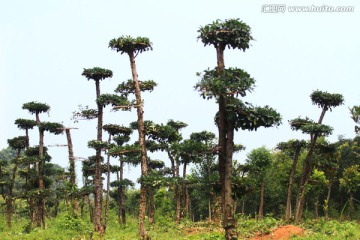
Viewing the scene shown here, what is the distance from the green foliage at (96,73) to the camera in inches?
917

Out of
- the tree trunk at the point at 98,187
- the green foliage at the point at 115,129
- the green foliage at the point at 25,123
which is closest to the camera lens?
the tree trunk at the point at 98,187

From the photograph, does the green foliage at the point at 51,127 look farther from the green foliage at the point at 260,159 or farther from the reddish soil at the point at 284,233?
the green foliage at the point at 260,159

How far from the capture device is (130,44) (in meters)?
17.8

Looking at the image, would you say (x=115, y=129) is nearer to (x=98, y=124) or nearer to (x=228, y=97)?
(x=98, y=124)

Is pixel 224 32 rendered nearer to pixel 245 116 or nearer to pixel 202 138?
pixel 245 116

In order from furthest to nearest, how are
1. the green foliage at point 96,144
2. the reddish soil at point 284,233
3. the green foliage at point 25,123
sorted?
the green foliage at point 25,123
the green foliage at point 96,144
the reddish soil at point 284,233

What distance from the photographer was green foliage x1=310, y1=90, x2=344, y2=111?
26434 millimetres

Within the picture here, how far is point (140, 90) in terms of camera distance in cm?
1875

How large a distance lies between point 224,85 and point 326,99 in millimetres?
17342

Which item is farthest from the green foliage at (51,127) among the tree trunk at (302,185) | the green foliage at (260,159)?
the green foliage at (260,159)

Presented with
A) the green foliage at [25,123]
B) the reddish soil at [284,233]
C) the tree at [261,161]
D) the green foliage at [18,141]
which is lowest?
the reddish soil at [284,233]

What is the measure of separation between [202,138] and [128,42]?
22737mm

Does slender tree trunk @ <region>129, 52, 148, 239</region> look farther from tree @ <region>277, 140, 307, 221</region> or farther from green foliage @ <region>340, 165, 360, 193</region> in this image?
green foliage @ <region>340, 165, 360, 193</region>

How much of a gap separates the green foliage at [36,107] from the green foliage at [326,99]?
803 inches
